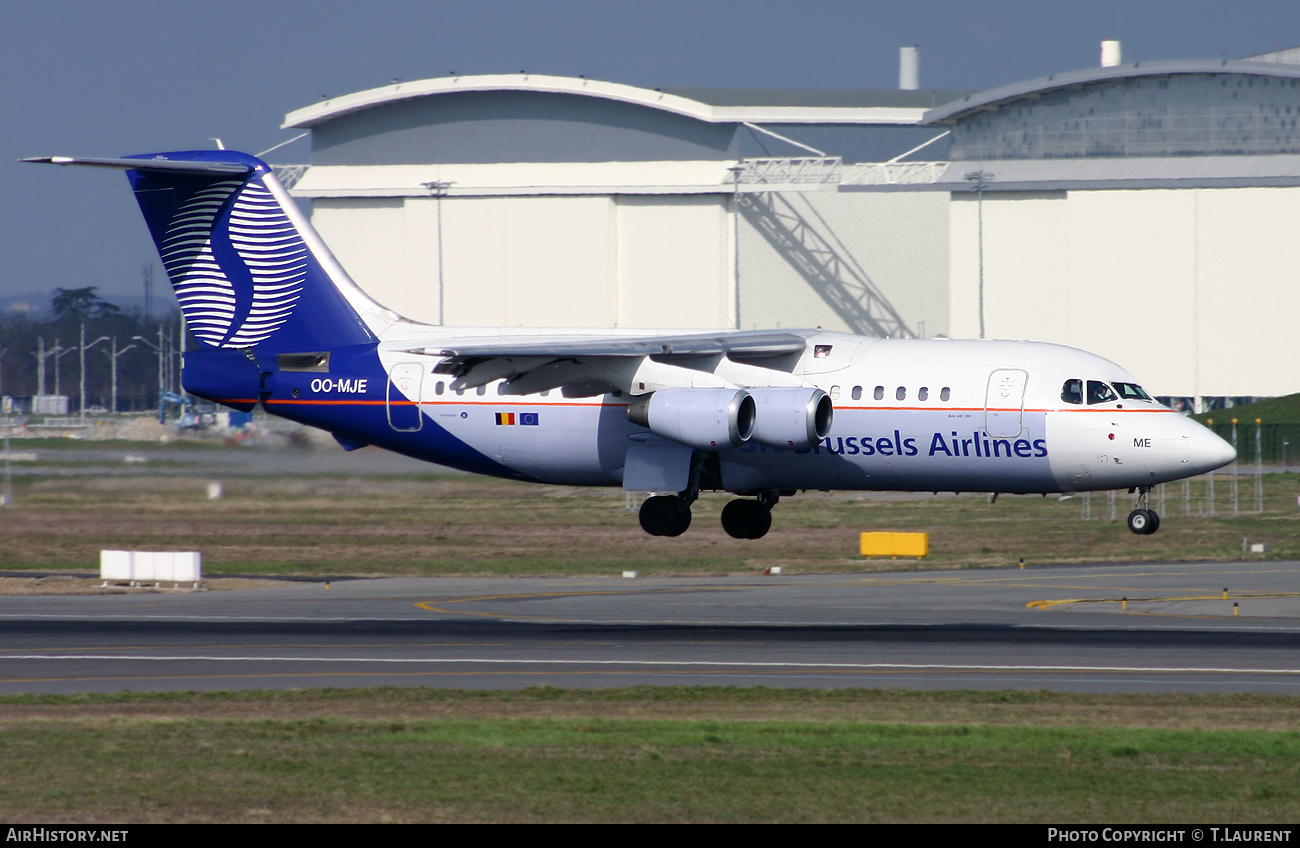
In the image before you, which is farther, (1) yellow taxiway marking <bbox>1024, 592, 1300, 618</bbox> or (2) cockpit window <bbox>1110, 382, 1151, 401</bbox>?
(1) yellow taxiway marking <bbox>1024, 592, 1300, 618</bbox>

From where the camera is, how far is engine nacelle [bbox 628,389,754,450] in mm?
29531

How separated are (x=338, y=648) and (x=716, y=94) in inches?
2894

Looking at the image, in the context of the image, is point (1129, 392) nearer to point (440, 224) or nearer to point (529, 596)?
point (529, 596)

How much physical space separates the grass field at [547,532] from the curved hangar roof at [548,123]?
38.2 metres

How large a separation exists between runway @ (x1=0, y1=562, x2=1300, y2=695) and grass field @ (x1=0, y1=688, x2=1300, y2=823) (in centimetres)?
222

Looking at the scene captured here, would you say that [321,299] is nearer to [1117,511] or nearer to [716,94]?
[1117,511]

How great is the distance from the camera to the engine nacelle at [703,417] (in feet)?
96.9

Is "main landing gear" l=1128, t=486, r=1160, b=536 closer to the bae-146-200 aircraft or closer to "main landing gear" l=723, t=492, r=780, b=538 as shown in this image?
the bae-146-200 aircraft

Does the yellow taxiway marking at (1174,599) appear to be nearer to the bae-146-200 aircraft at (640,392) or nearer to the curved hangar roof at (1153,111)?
the bae-146-200 aircraft at (640,392)

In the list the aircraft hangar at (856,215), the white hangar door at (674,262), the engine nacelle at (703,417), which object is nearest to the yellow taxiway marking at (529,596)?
the engine nacelle at (703,417)

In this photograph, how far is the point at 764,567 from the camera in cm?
4809

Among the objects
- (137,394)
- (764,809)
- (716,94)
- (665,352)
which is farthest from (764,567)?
(137,394)

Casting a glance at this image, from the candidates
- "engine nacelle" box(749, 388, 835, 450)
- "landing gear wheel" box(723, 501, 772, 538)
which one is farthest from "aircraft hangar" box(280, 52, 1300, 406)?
"engine nacelle" box(749, 388, 835, 450)

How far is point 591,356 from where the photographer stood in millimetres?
30844
